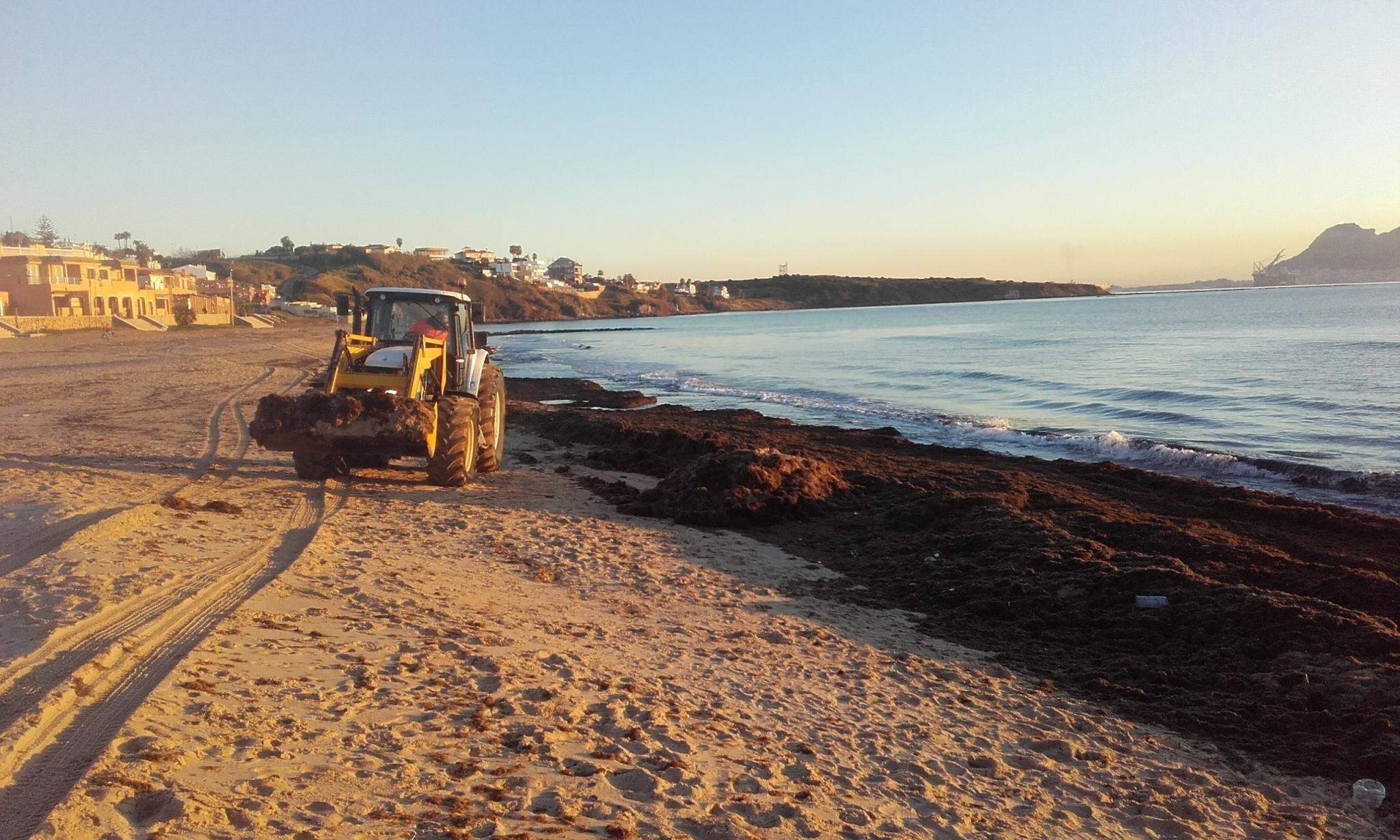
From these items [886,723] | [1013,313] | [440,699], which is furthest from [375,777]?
[1013,313]

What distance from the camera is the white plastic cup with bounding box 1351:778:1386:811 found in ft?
14.6

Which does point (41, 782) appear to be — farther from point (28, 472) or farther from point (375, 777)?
point (28, 472)

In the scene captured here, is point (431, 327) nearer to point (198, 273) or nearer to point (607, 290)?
point (198, 273)

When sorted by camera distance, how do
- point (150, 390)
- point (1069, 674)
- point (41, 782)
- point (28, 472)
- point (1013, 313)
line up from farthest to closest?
point (1013, 313), point (150, 390), point (28, 472), point (1069, 674), point (41, 782)

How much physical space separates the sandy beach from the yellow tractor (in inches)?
29.6

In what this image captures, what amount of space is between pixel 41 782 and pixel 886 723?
3915 mm

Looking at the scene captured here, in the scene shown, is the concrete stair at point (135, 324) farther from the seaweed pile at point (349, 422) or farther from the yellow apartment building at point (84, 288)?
the seaweed pile at point (349, 422)

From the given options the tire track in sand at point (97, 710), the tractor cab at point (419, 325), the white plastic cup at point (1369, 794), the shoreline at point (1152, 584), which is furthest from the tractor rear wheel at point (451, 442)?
the white plastic cup at point (1369, 794)

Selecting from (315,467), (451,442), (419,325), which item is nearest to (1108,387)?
(419,325)

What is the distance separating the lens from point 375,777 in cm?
378

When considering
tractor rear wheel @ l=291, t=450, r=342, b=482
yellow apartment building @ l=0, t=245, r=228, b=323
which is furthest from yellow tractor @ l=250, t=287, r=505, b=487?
yellow apartment building @ l=0, t=245, r=228, b=323

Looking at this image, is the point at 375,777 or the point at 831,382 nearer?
the point at 375,777

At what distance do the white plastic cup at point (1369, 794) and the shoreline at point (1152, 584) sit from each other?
126 millimetres

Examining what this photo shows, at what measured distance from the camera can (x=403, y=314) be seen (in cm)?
1210
